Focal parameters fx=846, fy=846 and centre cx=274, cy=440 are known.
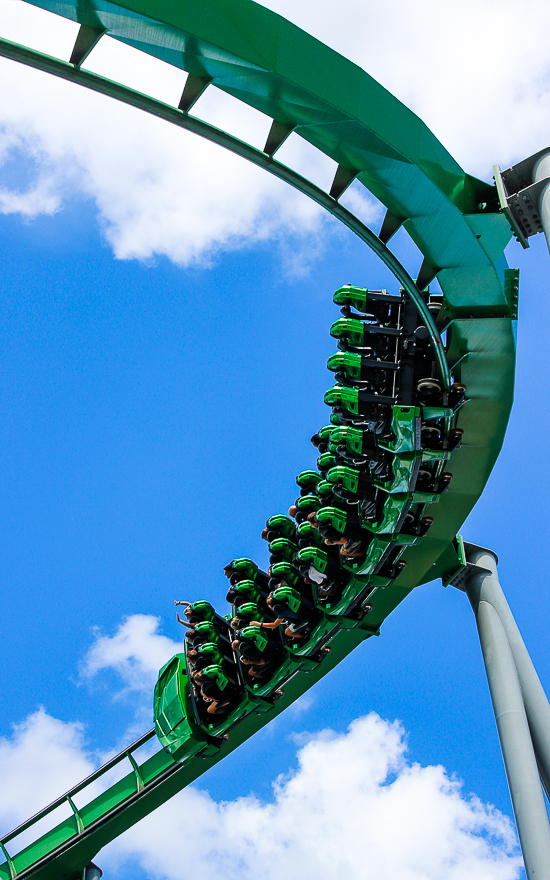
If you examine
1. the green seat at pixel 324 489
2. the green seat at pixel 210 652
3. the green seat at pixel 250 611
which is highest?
the green seat at pixel 324 489

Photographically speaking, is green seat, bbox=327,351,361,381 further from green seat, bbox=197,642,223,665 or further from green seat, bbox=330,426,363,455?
green seat, bbox=197,642,223,665

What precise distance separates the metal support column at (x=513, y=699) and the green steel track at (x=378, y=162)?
432mm

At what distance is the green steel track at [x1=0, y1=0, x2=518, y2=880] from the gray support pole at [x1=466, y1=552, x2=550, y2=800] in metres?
0.41

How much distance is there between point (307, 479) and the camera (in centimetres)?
980

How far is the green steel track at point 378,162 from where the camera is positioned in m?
5.01

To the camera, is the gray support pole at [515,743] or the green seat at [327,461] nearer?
the gray support pole at [515,743]

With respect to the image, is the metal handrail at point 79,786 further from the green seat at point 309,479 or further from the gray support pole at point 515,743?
the gray support pole at point 515,743

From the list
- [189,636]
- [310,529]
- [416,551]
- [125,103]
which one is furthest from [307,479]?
[125,103]

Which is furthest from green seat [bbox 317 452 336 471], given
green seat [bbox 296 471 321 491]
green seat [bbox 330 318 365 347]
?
green seat [bbox 330 318 365 347]

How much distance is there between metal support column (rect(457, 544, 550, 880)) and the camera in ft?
21.6

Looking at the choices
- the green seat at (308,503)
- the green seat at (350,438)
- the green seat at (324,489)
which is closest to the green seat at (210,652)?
the green seat at (308,503)

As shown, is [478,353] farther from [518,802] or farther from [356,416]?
[518,802]

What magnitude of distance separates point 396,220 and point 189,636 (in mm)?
6627

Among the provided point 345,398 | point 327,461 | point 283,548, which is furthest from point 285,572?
point 345,398
